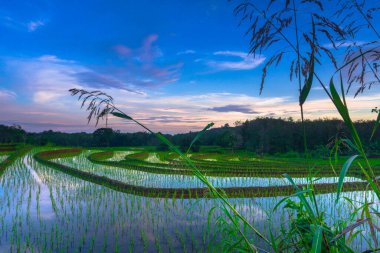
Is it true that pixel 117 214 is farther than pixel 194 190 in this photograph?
No

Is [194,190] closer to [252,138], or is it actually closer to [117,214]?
[117,214]

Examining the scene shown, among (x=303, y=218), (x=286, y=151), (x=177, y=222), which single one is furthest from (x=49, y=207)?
(x=286, y=151)

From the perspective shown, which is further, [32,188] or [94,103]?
[32,188]

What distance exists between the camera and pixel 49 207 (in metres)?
6.30

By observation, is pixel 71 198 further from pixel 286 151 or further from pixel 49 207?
pixel 286 151

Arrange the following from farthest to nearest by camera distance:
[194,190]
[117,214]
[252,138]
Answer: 1. [252,138]
2. [194,190]
3. [117,214]

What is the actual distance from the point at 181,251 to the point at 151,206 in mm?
2912

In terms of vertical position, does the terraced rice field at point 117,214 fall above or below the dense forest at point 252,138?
below

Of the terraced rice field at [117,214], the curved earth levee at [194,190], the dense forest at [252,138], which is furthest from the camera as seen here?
the dense forest at [252,138]

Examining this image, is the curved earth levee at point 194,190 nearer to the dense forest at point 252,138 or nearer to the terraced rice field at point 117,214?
the terraced rice field at point 117,214

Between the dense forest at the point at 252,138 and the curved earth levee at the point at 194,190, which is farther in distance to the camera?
the dense forest at the point at 252,138

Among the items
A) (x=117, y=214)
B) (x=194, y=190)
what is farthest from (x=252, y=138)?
(x=117, y=214)

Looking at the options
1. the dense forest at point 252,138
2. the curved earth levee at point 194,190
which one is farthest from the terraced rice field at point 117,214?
the dense forest at point 252,138

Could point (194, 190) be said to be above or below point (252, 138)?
below
